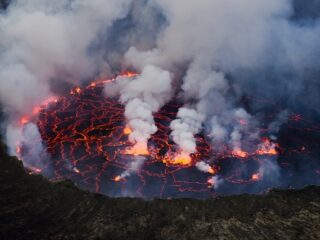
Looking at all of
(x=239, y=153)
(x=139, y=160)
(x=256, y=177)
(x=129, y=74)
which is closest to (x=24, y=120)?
(x=139, y=160)

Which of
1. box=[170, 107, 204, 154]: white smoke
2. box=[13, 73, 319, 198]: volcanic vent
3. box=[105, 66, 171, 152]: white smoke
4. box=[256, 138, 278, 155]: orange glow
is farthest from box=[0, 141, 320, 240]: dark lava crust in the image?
box=[105, 66, 171, 152]: white smoke

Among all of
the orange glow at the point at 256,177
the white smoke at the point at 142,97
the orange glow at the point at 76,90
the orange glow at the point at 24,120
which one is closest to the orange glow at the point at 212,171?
the orange glow at the point at 256,177

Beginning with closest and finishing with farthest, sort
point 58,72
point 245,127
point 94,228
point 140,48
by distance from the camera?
1. point 94,228
2. point 245,127
3. point 58,72
4. point 140,48

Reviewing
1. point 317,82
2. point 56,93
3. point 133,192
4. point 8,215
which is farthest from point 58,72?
point 317,82

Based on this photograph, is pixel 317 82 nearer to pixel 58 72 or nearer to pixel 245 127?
pixel 245 127

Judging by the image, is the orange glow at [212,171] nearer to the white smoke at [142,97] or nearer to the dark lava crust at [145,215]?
the white smoke at [142,97]

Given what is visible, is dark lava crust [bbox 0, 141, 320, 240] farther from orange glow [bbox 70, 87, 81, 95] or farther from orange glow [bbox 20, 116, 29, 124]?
orange glow [bbox 70, 87, 81, 95]

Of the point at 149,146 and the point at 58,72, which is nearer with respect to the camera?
the point at 149,146
